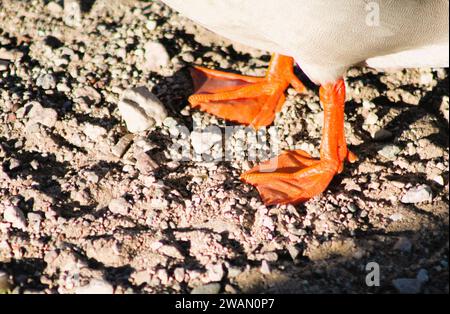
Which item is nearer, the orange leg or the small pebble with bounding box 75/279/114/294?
the small pebble with bounding box 75/279/114/294

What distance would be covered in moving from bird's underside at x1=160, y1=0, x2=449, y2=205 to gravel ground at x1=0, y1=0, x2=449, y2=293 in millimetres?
129

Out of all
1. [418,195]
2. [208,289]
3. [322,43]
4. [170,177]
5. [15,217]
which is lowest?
[208,289]

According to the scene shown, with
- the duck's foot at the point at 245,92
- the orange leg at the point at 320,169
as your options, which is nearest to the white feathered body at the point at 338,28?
the orange leg at the point at 320,169

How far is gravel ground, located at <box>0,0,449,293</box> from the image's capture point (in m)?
3.38

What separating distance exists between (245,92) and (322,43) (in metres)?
1.19

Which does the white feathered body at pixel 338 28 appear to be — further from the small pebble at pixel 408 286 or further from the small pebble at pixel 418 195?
the small pebble at pixel 408 286

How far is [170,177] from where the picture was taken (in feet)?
13.1

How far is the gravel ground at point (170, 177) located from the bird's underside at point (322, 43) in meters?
Result: 0.13

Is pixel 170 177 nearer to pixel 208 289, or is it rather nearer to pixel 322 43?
pixel 208 289

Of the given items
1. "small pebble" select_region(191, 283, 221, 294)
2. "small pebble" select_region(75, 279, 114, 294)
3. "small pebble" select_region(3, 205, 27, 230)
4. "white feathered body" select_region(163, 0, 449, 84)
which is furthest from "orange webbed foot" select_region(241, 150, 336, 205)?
"small pebble" select_region(3, 205, 27, 230)

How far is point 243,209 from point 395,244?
85cm

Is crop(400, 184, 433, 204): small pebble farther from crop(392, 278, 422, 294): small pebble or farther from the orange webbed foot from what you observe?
crop(392, 278, 422, 294): small pebble

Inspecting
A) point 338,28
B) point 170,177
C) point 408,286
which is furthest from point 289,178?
point 408,286
